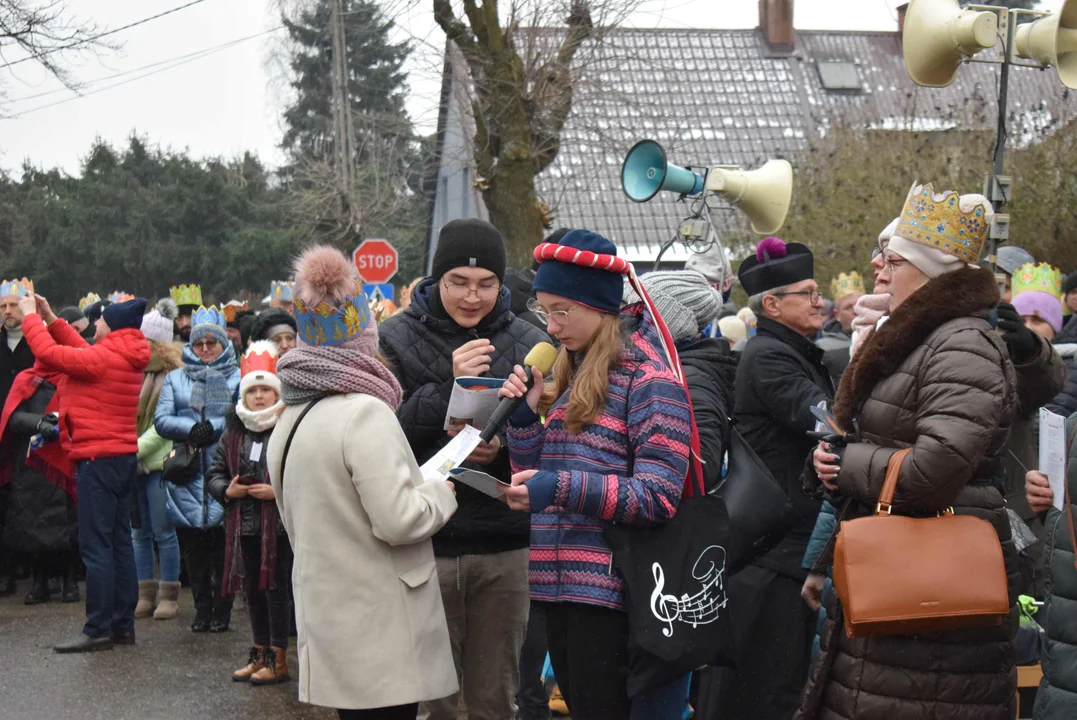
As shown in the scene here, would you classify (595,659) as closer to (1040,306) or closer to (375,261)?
(1040,306)

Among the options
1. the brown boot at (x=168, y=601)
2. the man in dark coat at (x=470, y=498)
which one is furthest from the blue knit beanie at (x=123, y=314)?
the man in dark coat at (x=470, y=498)

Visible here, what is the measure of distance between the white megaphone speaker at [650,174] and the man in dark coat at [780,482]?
360 cm

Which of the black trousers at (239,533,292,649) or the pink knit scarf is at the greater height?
the pink knit scarf

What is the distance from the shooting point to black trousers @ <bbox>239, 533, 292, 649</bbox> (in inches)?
311

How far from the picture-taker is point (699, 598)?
13.1 feet

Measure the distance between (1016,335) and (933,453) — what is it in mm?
1140

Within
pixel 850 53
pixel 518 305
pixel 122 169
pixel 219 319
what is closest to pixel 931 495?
pixel 518 305

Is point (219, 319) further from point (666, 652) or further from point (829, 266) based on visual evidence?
point (829, 266)

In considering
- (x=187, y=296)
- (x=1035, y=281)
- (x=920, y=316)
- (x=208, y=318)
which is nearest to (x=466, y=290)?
(x=920, y=316)

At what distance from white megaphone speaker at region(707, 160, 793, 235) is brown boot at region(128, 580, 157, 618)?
525cm

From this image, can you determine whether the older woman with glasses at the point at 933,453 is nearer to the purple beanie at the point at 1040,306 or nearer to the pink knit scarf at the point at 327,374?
the pink knit scarf at the point at 327,374

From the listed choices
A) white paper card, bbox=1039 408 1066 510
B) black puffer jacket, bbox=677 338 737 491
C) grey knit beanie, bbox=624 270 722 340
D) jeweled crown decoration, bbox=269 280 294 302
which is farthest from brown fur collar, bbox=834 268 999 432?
jeweled crown decoration, bbox=269 280 294 302

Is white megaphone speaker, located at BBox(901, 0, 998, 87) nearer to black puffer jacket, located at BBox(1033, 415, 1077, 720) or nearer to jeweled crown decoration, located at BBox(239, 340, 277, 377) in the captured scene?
black puffer jacket, located at BBox(1033, 415, 1077, 720)

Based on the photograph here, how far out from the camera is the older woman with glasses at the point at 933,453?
12.7 ft
